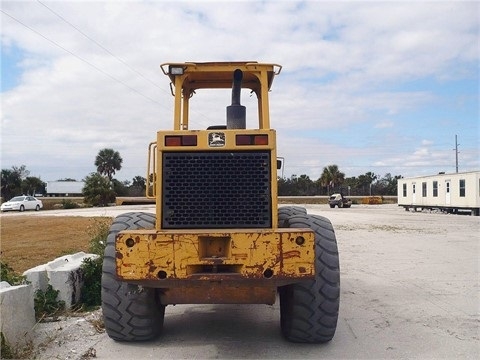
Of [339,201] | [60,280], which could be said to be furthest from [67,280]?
[339,201]

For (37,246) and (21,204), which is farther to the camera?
→ (21,204)

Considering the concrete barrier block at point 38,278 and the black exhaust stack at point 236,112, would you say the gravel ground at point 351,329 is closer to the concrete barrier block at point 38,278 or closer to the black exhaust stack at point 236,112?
the concrete barrier block at point 38,278

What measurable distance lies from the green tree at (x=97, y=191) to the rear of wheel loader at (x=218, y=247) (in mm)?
50952

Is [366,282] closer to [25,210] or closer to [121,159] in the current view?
[25,210]

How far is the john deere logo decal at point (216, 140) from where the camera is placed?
5371 mm

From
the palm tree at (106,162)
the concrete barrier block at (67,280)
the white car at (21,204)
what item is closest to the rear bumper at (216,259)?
the concrete barrier block at (67,280)

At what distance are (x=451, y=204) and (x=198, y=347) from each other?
36666mm

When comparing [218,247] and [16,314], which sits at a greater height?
[218,247]

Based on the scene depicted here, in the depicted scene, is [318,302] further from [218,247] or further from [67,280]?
[67,280]

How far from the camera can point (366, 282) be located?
9.52 metres

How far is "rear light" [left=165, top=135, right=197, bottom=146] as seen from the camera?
5371 millimetres

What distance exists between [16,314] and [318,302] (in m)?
2.99

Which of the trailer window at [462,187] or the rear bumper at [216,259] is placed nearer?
the rear bumper at [216,259]

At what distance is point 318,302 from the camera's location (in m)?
5.43
